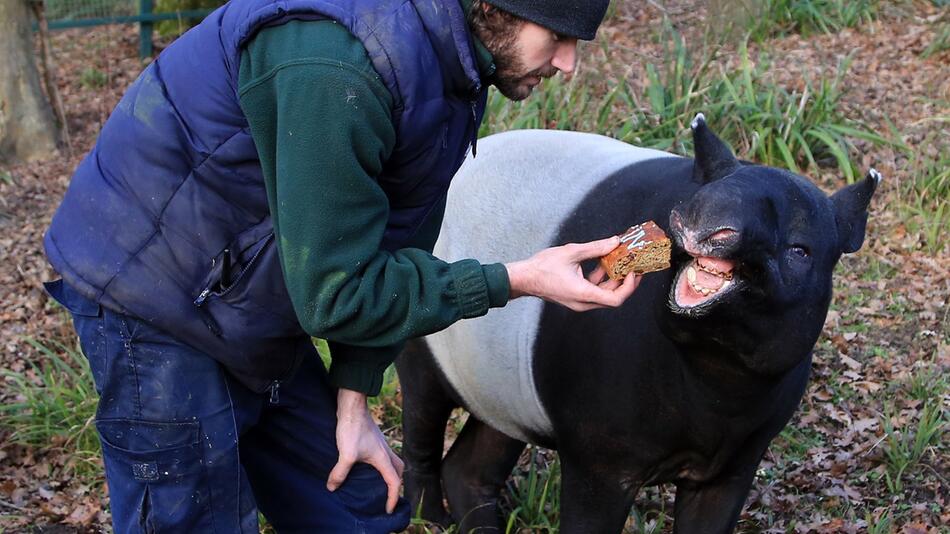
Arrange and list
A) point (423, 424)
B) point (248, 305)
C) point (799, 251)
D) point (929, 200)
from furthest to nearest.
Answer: point (929, 200) < point (423, 424) < point (799, 251) < point (248, 305)

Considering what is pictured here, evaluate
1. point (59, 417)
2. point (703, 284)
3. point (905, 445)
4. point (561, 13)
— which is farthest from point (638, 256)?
point (59, 417)

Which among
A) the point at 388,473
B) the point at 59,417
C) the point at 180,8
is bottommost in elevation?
the point at 180,8

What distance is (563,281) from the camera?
2568 millimetres

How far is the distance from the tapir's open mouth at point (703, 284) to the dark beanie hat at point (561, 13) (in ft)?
2.20

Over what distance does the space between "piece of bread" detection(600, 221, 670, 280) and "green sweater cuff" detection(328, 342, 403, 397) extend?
68 cm

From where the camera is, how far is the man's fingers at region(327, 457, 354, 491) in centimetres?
309

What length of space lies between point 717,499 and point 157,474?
180 cm

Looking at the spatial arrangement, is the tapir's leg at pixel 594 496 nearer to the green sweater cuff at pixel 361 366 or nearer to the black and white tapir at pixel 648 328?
the black and white tapir at pixel 648 328

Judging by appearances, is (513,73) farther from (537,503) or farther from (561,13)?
(537,503)

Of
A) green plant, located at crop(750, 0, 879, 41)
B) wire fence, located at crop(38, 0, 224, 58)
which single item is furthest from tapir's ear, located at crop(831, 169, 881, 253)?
wire fence, located at crop(38, 0, 224, 58)

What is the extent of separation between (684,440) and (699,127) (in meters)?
0.94

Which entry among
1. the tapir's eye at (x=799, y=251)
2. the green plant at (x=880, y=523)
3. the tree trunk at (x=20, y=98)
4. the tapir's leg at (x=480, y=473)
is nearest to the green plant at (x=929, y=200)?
the green plant at (x=880, y=523)

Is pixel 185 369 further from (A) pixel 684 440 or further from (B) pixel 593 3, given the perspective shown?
(A) pixel 684 440

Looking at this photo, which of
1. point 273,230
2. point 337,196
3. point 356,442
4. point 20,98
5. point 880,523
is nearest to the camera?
point 337,196
